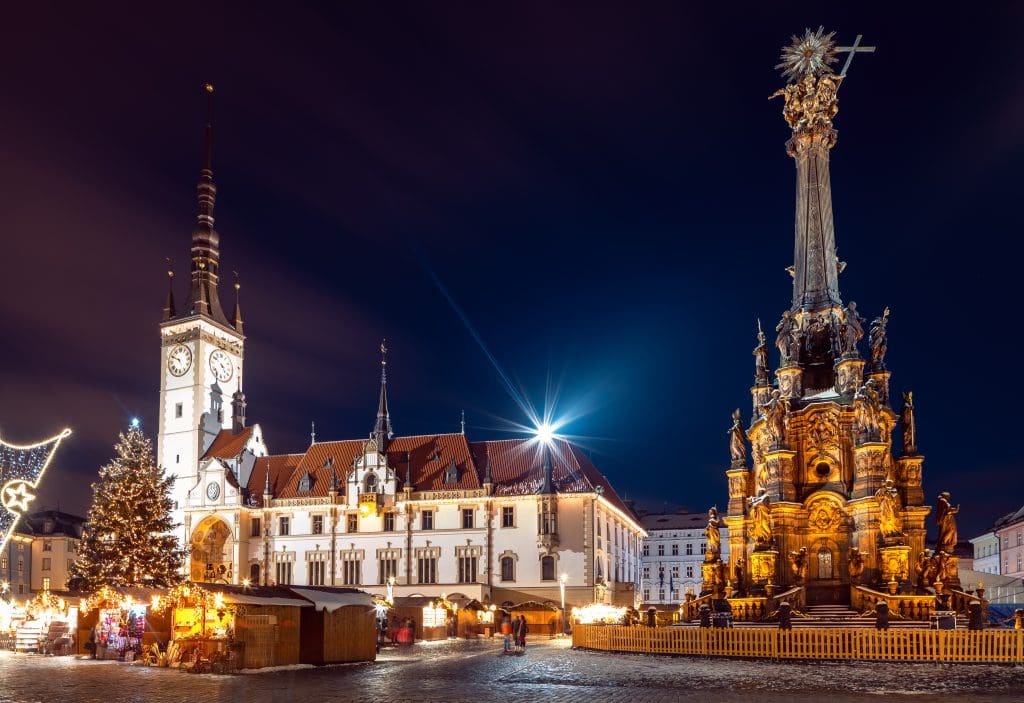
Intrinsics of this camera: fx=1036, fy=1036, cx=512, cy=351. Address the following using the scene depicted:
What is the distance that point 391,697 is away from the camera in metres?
18.5

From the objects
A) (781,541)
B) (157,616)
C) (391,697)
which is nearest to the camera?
(391,697)

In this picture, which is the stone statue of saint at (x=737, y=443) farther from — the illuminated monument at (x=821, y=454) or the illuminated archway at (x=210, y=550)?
the illuminated archway at (x=210, y=550)

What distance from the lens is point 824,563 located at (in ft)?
113

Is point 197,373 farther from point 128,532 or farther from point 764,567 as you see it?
point 764,567

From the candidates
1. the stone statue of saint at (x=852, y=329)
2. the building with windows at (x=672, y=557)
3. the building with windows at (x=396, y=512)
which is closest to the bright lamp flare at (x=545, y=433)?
the building with windows at (x=396, y=512)

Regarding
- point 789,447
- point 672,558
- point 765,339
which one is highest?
point 765,339

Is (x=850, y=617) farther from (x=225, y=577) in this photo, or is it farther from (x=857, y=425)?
(x=225, y=577)

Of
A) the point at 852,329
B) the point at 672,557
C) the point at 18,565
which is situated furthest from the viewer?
the point at 672,557

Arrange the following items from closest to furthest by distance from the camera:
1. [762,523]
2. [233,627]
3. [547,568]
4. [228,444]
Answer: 1. [233,627]
2. [762,523]
3. [547,568]
4. [228,444]

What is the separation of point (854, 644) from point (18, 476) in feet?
81.5

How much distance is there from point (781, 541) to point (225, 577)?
4496 cm

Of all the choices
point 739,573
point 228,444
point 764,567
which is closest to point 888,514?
point 764,567

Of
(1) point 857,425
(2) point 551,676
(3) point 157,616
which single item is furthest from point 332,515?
(2) point 551,676

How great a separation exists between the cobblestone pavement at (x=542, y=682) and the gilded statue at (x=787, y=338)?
13786 millimetres
